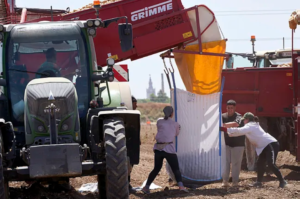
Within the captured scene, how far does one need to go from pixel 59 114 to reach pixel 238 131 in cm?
471

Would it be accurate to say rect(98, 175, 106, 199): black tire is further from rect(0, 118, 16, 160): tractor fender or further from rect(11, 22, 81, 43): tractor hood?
rect(11, 22, 81, 43): tractor hood

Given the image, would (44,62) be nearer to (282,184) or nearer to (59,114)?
(59,114)

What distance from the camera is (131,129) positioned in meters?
9.72

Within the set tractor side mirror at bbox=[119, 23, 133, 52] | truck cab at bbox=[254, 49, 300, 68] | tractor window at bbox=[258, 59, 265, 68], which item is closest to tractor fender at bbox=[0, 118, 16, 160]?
tractor side mirror at bbox=[119, 23, 133, 52]

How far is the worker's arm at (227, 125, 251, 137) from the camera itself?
1273 centimetres

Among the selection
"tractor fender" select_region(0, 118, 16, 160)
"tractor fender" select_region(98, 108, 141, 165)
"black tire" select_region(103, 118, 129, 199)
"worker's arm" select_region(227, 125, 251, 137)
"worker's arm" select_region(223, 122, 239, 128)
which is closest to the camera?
"black tire" select_region(103, 118, 129, 199)

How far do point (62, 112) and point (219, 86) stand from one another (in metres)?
5.33

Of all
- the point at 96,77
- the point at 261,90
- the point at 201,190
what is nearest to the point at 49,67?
the point at 96,77

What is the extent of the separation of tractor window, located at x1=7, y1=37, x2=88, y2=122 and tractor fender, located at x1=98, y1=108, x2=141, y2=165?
0.82 meters

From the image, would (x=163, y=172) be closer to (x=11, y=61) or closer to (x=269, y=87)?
(x=269, y=87)

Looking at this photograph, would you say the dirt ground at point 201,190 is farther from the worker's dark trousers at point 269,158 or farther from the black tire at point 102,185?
the black tire at point 102,185

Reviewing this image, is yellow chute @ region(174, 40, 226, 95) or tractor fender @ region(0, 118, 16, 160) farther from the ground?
yellow chute @ region(174, 40, 226, 95)

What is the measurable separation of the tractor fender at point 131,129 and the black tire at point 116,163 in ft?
1.33

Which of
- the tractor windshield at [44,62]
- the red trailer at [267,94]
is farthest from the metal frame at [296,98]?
the tractor windshield at [44,62]
